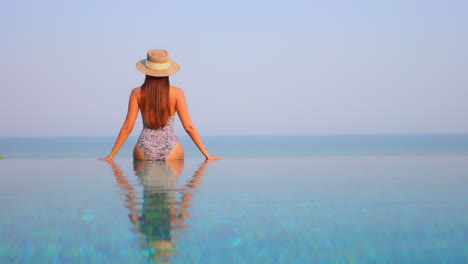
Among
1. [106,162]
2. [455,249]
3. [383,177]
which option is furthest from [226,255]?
[106,162]

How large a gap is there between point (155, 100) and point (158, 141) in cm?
77

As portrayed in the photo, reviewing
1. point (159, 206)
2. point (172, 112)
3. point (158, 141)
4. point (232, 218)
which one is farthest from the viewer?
point (158, 141)

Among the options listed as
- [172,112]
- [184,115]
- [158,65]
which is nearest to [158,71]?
[158,65]

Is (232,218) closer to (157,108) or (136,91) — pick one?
(157,108)

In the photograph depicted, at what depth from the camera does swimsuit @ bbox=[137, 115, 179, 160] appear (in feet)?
29.9

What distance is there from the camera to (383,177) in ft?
24.1

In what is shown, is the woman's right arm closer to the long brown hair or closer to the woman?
the woman

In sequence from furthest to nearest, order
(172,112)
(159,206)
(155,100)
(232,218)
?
(172,112) → (155,100) → (159,206) → (232,218)

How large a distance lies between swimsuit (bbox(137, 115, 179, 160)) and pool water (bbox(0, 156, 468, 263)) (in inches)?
67.8

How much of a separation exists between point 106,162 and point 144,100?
1967mm

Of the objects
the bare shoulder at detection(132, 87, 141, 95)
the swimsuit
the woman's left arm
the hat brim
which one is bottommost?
the swimsuit

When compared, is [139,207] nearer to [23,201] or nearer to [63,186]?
[23,201]

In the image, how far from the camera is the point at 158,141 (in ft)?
30.1

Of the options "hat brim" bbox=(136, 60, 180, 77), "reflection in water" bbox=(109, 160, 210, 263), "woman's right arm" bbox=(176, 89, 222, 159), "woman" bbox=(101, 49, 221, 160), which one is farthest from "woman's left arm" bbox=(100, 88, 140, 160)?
"reflection in water" bbox=(109, 160, 210, 263)
